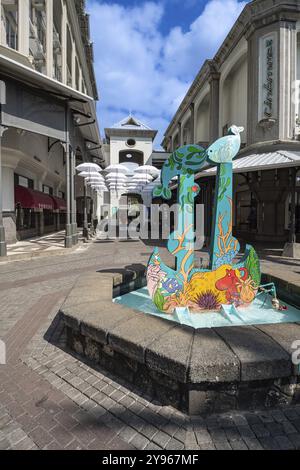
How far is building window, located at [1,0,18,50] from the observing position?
10.9m

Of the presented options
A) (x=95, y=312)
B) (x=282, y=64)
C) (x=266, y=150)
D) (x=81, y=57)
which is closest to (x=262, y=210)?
(x=266, y=150)

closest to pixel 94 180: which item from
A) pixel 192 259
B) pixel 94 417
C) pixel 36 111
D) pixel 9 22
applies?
pixel 36 111

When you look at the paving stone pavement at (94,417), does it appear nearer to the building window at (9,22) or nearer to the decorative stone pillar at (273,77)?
the decorative stone pillar at (273,77)

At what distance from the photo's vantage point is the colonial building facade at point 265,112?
12141mm

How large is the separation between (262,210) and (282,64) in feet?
24.1

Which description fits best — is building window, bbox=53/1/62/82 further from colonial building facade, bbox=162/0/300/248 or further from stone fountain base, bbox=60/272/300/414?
stone fountain base, bbox=60/272/300/414

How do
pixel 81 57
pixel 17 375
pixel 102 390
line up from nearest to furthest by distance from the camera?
pixel 102 390 → pixel 17 375 → pixel 81 57

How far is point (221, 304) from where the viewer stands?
15.9 ft

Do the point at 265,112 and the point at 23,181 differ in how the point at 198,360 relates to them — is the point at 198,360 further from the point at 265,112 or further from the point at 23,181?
the point at 23,181

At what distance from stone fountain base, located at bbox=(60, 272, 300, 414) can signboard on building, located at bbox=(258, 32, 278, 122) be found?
13.2 m

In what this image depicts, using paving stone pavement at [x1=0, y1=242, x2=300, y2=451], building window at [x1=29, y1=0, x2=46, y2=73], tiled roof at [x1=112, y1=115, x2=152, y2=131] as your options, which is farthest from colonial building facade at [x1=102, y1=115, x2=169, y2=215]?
paving stone pavement at [x1=0, y1=242, x2=300, y2=451]

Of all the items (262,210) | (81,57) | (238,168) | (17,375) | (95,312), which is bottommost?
(17,375)

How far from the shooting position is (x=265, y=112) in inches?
510

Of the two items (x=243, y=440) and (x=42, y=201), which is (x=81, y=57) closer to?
(x=42, y=201)
